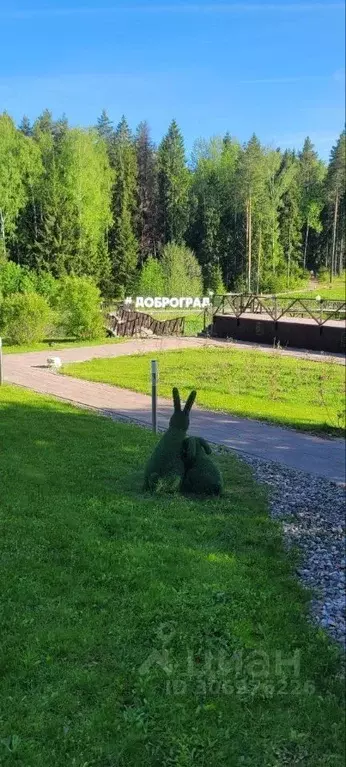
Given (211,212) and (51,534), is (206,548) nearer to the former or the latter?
(51,534)

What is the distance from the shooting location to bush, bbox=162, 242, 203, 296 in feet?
8.41

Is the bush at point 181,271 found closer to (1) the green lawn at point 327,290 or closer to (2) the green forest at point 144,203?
(2) the green forest at point 144,203

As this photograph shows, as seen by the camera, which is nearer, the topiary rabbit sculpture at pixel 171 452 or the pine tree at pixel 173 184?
the pine tree at pixel 173 184

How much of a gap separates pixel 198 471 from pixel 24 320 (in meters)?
6.55

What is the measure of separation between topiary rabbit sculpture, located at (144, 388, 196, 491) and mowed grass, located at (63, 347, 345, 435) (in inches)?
74.0

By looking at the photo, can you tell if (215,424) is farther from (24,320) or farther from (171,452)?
(24,320)

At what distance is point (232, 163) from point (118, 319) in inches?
279

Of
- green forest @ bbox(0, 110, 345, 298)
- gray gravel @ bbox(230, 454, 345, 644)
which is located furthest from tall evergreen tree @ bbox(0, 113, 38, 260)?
gray gravel @ bbox(230, 454, 345, 644)

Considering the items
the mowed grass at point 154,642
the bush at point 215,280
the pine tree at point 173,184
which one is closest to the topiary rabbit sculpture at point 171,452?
the mowed grass at point 154,642

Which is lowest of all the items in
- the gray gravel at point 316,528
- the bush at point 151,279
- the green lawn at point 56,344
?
the gray gravel at point 316,528

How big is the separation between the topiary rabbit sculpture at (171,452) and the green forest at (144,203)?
2.27 feet

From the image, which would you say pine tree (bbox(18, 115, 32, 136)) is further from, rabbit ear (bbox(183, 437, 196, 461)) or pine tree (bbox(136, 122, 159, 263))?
rabbit ear (bbox(183, 437, 196, 461))

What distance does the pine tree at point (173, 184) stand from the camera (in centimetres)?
237

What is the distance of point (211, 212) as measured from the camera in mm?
2588
